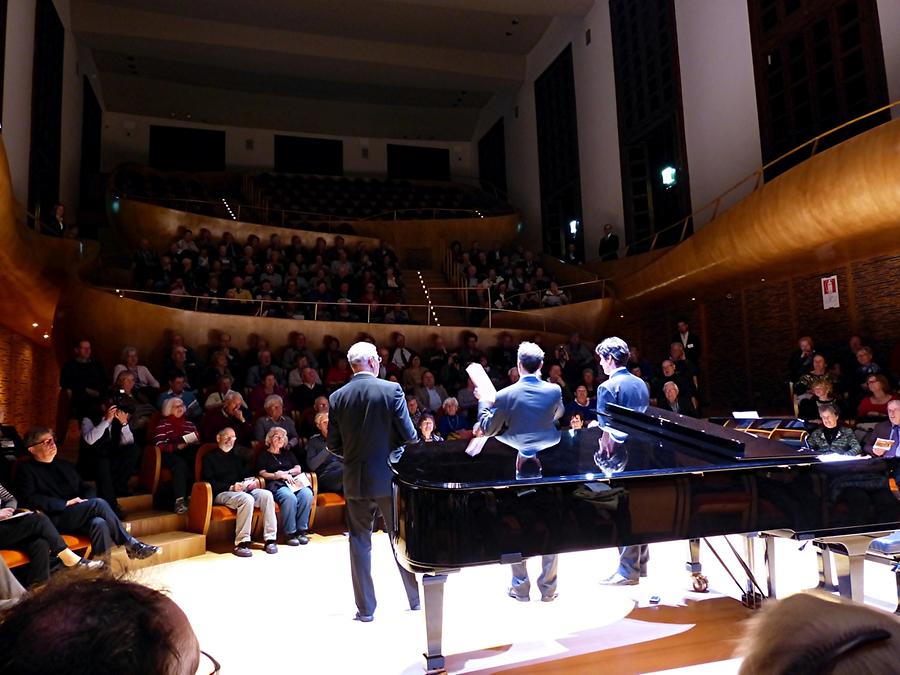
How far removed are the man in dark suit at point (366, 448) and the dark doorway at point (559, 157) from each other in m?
11.1

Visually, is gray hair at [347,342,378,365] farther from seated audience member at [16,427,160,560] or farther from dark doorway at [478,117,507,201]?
dark doorway at [478,117,507,201]

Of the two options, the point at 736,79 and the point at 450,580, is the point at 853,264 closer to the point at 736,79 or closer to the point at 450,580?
the point at 736,79

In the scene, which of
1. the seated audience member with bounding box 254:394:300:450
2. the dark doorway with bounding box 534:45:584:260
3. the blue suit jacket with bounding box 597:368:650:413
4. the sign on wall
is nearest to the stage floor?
the blue suit jacket with bounding box 597:368:650:413

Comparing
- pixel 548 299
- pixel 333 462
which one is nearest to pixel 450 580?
pixel 333 462

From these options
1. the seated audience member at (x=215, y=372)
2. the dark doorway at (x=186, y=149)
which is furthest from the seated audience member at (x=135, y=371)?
the dark doorway at (x=186, y=149)

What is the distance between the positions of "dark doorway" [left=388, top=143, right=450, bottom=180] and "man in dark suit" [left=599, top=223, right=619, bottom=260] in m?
7.70

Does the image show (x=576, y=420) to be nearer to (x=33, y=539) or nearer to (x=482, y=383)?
(x=482, y=383)

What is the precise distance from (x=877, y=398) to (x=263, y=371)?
21.8 ft

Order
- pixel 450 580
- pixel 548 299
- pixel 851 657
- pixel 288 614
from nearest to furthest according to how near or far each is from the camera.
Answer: pixel 851 657 → pixel 288 614 → pixel 450 580 → pixel 548 299

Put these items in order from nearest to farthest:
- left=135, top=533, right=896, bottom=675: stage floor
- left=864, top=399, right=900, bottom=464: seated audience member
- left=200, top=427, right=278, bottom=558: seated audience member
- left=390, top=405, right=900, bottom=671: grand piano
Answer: left=390, top=405, right=900, bottom=671: grand piano
left=135, top=533, right=896, bottom=675: stage floor
left=864, top=399, right=900, bottom=464: seated audience member
left=200, top=427, right=278, bottom=558: seated audience member

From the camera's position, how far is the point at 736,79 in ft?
32.3

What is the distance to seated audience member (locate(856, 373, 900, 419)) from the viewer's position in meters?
6.21

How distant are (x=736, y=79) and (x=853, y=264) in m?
3.59

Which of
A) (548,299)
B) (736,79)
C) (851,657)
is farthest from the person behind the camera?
(548,299)
